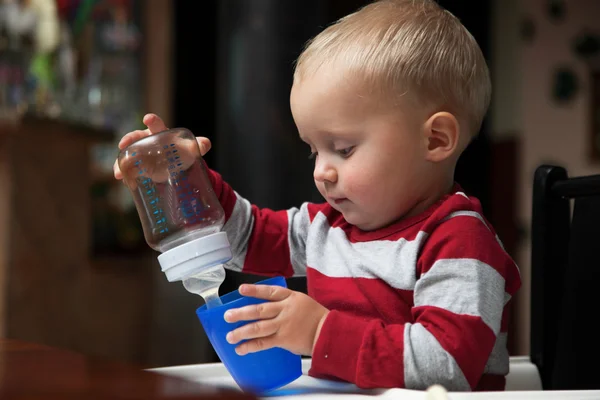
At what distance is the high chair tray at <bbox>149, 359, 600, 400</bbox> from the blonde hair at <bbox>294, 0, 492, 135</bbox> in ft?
0.94

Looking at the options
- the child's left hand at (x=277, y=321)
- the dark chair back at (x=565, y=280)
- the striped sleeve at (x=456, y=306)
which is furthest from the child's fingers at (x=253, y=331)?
the dark chair back at (x=565, y=280)

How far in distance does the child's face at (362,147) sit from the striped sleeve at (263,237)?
0.16 meters

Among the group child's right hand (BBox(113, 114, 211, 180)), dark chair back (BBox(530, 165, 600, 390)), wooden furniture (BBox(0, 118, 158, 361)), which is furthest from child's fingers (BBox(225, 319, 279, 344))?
wooden furniture (BBox(0, 118, 158, 361))

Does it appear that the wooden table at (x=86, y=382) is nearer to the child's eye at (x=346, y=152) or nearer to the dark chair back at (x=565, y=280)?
the child's eye at (x=346, y=152)

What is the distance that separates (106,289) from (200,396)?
112 inches

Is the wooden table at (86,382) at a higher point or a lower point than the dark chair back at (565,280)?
higher

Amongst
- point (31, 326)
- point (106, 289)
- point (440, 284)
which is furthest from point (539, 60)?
point (440, 284)

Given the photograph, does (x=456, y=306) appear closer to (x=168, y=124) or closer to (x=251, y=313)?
(x=251, y=313)

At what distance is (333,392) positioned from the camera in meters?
0.71

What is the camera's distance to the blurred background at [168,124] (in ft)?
8.00

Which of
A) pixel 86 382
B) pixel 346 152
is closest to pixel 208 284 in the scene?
pixel 346 152

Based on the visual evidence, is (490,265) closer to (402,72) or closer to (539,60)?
(402,72)

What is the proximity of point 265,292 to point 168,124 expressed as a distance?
2.82 metres

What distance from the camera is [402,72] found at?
782 mm
